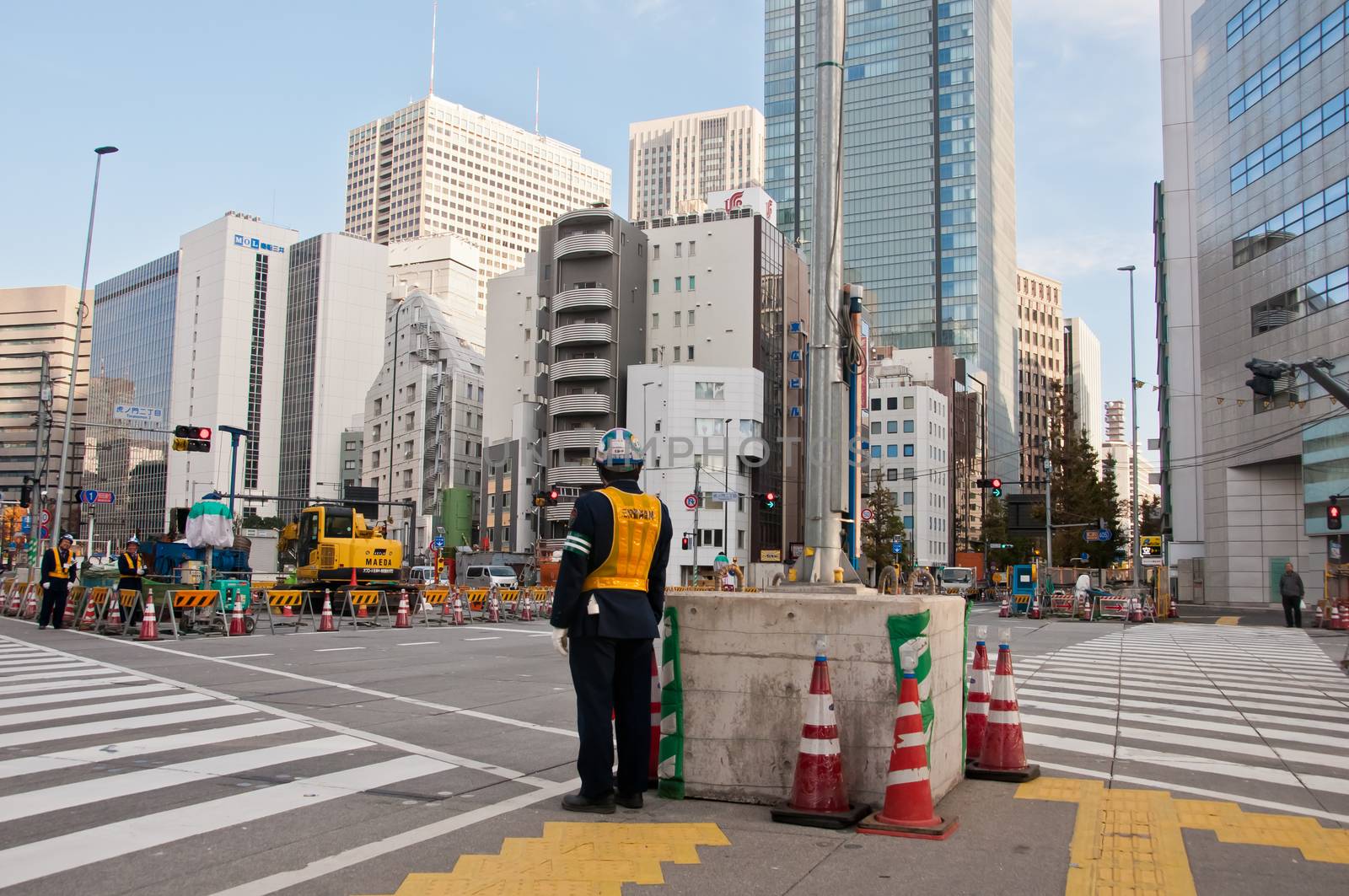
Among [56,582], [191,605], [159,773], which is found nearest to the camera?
[159,773]

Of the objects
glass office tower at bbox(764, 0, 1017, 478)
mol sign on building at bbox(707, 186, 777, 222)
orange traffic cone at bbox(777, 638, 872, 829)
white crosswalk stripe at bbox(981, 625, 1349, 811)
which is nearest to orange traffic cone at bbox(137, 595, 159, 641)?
white crosswalk stripe at bbox(981, 625, 1349, 811)

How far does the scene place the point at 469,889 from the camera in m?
4.11

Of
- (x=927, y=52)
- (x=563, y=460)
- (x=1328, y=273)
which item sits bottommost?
(x=563, y=460)

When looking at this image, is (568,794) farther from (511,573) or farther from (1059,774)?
(511,573)

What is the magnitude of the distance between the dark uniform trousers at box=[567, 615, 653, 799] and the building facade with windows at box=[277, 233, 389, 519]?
5436 inches

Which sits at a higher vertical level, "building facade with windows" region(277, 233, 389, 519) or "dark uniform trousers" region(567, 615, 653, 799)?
"building facade with windows" region(277, 233, 389, 519)

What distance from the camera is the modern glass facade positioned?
148m


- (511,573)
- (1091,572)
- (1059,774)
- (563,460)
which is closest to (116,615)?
(1059,774)

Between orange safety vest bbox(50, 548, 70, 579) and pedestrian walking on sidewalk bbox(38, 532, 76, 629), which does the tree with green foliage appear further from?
orange safety vest bbox(50, 548, 70, 579)

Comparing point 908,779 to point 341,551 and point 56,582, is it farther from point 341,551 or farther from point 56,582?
point 341,551

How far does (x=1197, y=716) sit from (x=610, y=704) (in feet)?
23.6

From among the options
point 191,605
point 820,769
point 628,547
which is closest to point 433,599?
point 191,605

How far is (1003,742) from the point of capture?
6.69m

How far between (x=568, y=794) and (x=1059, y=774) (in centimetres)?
339
